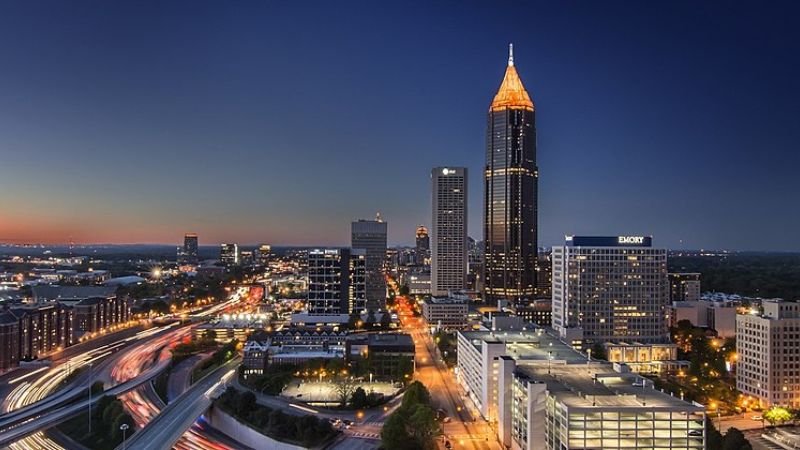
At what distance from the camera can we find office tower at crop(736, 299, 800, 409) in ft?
136

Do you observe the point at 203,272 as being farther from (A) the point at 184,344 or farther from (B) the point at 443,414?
(B) the point at 443,414

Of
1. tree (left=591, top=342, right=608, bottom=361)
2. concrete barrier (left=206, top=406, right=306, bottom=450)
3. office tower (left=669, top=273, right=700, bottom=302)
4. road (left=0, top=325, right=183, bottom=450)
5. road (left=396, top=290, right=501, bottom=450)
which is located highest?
office tower (left=669, top=273, right=700, bottom=302)

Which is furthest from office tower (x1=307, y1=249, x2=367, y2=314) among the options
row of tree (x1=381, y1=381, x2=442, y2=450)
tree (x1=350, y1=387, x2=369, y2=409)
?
row of tree (x1=381, y1=381, x2=442, y2=450)

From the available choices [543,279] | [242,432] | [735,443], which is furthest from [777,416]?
[543,279]

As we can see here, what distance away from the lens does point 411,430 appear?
33156 millimetres

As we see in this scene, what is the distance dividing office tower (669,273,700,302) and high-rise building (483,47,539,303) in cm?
2744

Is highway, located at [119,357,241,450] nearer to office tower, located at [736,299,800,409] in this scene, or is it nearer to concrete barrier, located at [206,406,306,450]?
concrete barrier, located at [206,406,306,450]

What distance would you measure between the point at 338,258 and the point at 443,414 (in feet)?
132

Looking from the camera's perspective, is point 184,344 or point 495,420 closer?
point 495,420

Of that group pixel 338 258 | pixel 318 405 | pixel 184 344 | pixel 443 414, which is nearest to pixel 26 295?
pixel 184 344

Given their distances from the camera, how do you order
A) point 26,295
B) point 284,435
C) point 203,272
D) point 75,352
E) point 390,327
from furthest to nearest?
point 203,272
point 26,295
point 390,327
point 75,352
point 284,435

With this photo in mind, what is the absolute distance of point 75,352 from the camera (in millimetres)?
60500

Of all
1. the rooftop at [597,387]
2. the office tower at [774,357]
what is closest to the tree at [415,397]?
the rooftop at [597,387]

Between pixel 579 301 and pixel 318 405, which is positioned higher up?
pixel 579 301
